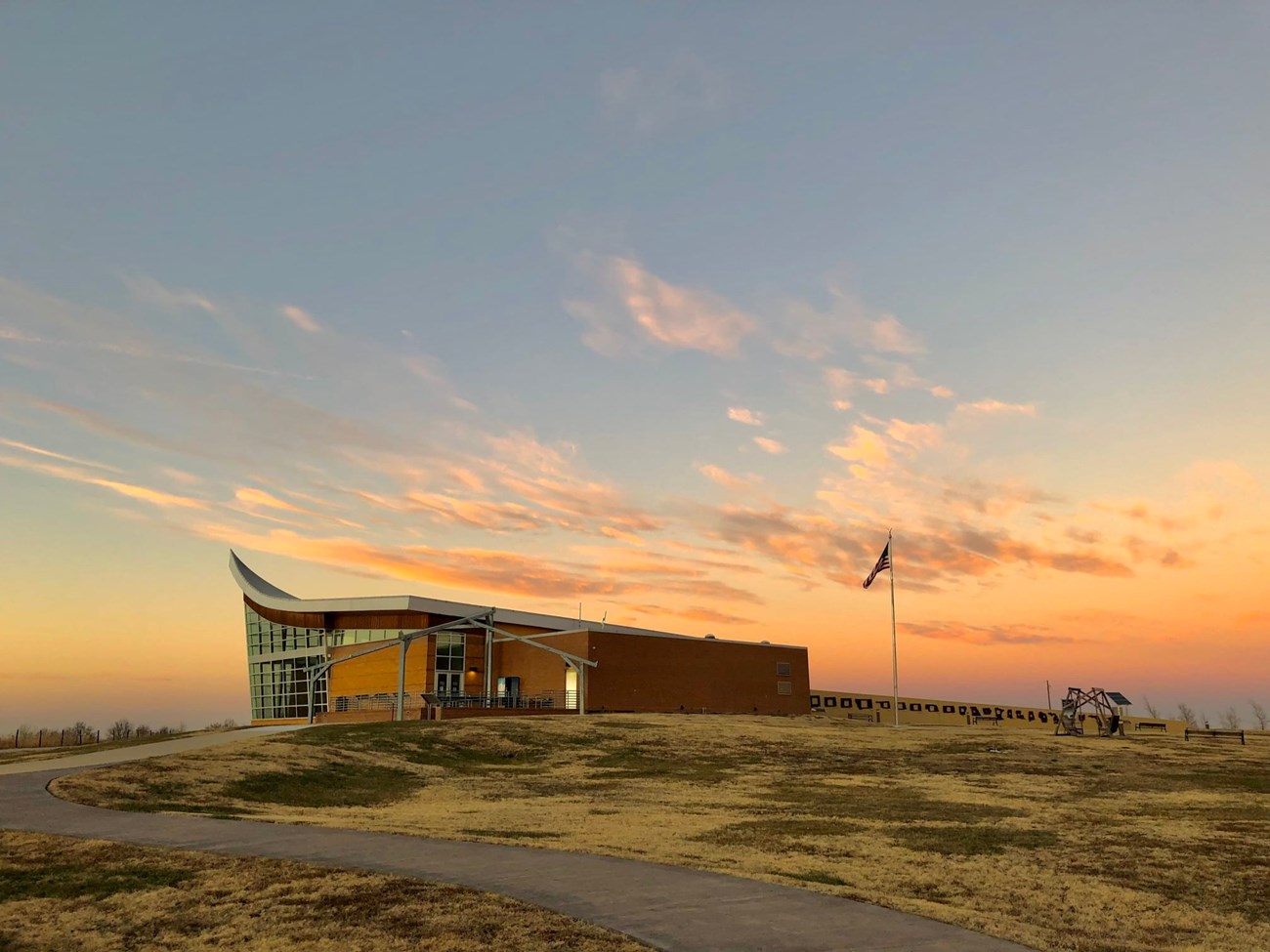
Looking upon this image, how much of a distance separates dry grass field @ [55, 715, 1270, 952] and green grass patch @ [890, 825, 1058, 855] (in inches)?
→ 2.7

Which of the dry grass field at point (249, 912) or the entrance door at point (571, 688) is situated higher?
the entrance door at point (571, 688)

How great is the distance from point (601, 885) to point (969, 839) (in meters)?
10.5

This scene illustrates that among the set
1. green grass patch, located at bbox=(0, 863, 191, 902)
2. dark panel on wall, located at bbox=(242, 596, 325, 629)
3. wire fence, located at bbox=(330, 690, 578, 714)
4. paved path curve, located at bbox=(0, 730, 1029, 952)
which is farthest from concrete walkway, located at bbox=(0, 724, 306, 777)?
dark panel on wall, located at bbox=(242, 596, 325, 629)

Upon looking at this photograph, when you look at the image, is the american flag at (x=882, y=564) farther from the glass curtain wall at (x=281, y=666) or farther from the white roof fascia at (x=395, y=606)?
the glass curtain wall at (x=281, y=666)

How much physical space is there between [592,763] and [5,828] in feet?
81.4

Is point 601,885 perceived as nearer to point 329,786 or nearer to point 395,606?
point 329,786

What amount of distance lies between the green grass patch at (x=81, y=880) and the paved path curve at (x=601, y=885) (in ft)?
4.90

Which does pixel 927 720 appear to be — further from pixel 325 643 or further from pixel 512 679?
pixel 325 643

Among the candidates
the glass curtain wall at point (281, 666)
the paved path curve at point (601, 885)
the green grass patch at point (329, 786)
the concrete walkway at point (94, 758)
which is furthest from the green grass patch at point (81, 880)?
the glass curtain wall at point (281, 666)

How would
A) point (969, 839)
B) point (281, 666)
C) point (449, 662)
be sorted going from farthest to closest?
point (281, 666)
point (449, 662)
point (969, 839)

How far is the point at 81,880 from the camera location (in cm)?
1261

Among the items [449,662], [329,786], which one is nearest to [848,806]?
[329,786]

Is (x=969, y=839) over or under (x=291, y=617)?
under

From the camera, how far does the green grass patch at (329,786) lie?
26.7m
